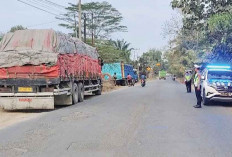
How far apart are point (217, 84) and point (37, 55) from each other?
7.71 metres

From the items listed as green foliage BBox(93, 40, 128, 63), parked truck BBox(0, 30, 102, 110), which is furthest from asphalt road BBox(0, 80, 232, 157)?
green foliage BBox(93, 40, 128, 63)

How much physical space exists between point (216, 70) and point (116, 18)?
1266 inches

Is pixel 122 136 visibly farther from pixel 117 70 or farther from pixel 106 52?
pixel 117 70

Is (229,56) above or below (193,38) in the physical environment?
below

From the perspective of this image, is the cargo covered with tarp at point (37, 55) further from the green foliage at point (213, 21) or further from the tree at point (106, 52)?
the tree at point (106, 52)

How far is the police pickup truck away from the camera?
16.3 metres

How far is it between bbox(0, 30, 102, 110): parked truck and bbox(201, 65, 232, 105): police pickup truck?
6034 millimetres

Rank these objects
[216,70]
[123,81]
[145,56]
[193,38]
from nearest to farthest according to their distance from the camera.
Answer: [216,70], [123,81], [193,38], [145,56]

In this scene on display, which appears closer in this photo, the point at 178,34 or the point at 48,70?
the point at 48,70

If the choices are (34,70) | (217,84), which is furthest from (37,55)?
(217,84)

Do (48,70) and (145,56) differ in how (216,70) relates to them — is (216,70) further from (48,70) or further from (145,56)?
(145,56)

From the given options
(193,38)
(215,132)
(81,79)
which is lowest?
(215,132)

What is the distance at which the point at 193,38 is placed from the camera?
55.7 m

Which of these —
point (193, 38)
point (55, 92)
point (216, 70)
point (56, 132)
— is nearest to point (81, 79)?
point (55, 92)
